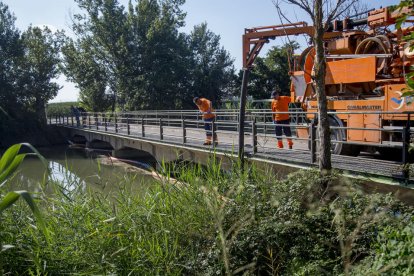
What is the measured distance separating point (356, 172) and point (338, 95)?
3.10m

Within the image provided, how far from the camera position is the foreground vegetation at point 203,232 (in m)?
3.72

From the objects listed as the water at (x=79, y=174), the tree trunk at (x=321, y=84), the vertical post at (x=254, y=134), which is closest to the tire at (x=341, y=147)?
the vertical post at (x=254, y=134)

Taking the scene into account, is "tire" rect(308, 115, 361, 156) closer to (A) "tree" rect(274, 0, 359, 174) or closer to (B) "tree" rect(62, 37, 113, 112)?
(A) "tree" rect(274, 0, 359, 174)

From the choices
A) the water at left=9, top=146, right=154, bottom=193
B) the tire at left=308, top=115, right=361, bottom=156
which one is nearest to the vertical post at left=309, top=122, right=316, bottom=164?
the tire at left=308, top=115, right=361, bottom=156

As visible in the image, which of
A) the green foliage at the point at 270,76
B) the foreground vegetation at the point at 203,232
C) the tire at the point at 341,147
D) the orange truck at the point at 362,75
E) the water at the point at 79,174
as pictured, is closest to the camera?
the foreground vegetation at the point at 203,232

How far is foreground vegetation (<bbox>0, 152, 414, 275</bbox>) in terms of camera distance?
3.72m

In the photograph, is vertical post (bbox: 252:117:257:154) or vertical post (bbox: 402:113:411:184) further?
vertical post (bbox: 252:117:257:154)

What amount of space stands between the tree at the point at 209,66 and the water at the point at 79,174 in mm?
12619

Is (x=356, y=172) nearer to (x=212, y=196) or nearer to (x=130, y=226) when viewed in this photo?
(x=212, y=196)

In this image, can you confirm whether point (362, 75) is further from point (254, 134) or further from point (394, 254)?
point (394, 254)

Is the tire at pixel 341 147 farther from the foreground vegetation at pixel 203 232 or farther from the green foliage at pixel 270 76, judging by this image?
the green foliage at pixel 270 76

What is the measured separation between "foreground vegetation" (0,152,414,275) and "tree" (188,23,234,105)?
3171cm

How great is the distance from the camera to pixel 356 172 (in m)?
6.71

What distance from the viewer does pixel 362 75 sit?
861cm
